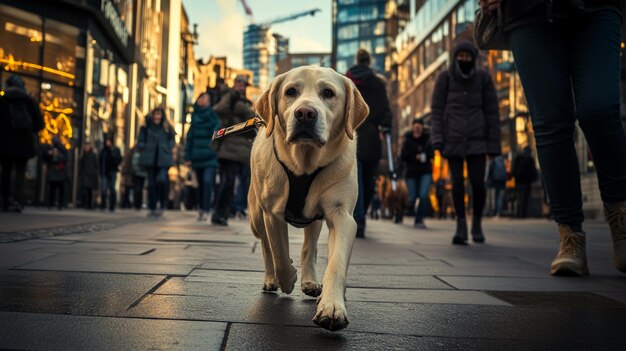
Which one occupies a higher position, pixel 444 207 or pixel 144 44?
pixel 144 44

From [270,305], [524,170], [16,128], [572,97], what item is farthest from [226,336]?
[524,170]

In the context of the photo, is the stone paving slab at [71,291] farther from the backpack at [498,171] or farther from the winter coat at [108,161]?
the backpack at [498,171]

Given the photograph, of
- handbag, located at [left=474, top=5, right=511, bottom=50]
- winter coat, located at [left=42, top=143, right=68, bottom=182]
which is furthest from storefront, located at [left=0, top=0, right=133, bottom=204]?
handbag, located at [left=474, top=5, right=511, bottom=50]

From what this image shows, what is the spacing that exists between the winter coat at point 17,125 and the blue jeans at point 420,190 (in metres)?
6.85

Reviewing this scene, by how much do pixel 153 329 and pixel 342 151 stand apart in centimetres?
118

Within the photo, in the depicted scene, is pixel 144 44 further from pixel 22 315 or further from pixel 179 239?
pixel 22 315

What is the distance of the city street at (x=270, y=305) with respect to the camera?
2.01m

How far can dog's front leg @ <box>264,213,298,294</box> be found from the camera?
9.57 feet

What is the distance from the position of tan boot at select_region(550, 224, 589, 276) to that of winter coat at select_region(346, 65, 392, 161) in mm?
3878

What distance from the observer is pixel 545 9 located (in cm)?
379

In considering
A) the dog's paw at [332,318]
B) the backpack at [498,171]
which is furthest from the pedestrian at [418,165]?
the dog's paw at [332,318]

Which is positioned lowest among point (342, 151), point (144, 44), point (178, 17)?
point (342, 151)

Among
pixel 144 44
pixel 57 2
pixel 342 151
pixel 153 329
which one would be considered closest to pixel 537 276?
pixel 342 151

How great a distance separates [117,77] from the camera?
26906 millimetres
